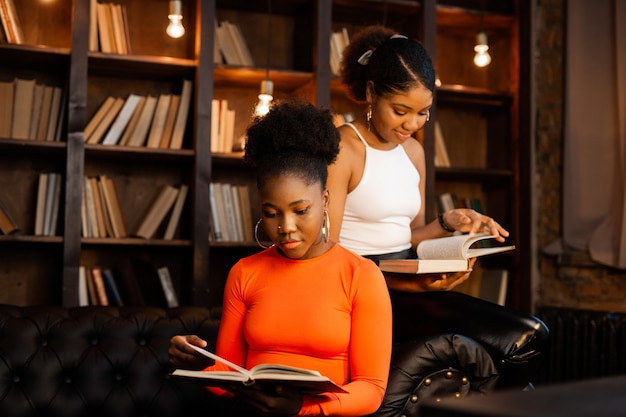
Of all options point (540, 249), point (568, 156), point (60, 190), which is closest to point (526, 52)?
point (568, 156)

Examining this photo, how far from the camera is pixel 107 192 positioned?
3842mm

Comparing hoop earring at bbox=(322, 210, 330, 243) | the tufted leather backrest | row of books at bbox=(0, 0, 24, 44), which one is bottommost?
the tufted leather backrest

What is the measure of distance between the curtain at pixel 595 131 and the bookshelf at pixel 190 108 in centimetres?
38

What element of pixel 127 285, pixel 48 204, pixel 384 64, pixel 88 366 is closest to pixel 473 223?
pixel 384 64

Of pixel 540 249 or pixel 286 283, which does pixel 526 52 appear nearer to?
pixel 540 249

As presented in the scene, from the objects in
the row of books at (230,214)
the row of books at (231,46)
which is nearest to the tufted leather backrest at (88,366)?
the row of books at (230,214)

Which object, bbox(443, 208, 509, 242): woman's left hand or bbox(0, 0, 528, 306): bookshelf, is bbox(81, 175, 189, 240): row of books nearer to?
bbox(0, 0, 528, 306): bookshelf

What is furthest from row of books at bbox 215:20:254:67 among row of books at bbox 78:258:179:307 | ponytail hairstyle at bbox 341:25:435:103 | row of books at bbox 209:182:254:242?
ponytail hairstyle at bbox 341:25:435:103

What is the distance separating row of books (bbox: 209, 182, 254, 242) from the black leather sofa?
4.69ft

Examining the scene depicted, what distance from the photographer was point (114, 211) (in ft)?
12.6

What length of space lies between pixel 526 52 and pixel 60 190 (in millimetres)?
2753

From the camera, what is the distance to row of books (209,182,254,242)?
396cm

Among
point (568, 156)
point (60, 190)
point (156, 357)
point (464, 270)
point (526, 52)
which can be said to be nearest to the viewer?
point (464, 270)

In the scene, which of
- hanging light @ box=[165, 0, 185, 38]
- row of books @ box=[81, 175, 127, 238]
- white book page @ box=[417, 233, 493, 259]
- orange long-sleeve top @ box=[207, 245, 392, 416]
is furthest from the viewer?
row of books @ box=[81, 175, 127, 238]
